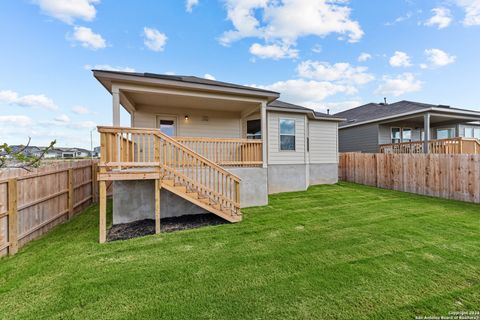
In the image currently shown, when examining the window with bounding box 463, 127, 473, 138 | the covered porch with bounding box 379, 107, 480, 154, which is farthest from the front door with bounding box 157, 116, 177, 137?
the window with bounding box 463, 127, 473, 138

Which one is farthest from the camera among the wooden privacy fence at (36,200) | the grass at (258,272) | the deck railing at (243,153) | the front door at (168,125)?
the front door at (168,125)

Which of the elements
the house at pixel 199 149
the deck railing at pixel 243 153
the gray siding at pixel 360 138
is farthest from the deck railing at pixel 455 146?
the deck railing at pixel 243 153

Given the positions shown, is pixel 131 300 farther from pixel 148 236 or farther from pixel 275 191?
pixel 275 191

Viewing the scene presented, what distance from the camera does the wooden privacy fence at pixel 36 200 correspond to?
151 inches

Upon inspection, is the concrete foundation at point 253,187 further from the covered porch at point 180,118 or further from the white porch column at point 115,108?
the white porch column at point 115,108

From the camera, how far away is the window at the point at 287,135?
9172 millimetres

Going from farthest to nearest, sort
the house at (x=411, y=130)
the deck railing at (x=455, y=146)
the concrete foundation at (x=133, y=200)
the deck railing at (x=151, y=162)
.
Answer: the house at (x=411, y=130) < the deck railing at (x=455, y=146) < the concrete foundation at (x=133, y=200) < the deck railing at (x=151, y=162)

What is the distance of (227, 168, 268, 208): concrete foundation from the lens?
7.11 meters

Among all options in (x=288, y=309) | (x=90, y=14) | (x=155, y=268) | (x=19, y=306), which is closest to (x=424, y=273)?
(x=288, y=309)

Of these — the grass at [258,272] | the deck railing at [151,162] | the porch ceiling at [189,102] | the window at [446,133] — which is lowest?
the grass at [258,272]

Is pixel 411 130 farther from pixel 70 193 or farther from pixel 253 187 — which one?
pixel 70 193

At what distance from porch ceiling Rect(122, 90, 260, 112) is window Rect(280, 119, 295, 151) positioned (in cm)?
188

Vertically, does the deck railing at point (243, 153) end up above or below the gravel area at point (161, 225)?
above

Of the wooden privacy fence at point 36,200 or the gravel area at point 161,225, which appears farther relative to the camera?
the gravel area at point 161,225
